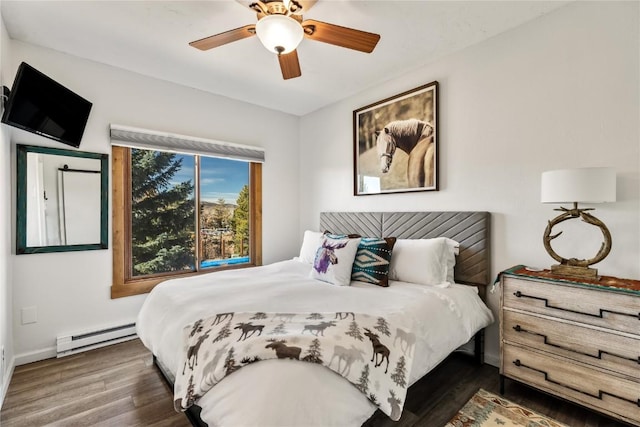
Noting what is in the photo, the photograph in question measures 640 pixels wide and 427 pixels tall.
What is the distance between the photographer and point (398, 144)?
3082 millimetres

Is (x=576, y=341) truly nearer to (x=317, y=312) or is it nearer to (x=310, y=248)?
(x=317, y=312)

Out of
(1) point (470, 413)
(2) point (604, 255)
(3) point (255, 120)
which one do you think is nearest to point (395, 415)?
(1) point (470, 413)

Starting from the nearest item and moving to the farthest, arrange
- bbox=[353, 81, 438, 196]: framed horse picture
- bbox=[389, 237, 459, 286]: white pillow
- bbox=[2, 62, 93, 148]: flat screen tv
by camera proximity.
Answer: bbox=[2, 62, 93, 148]: flat screen tv < bbox=[389, 237, 459, 286]: white pillow < bbox=[353, 81, 438, 196]: framed horse picture

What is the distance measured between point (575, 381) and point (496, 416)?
49 cm

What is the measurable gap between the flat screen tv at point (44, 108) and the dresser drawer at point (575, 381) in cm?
365

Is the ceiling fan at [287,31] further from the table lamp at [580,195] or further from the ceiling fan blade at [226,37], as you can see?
the table lamp at [580,195]

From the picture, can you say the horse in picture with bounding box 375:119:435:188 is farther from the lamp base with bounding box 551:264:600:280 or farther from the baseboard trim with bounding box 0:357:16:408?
the baseboard trim with bounding box 0:357:16:408

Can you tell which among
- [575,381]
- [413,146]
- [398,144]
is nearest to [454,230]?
[413,146]

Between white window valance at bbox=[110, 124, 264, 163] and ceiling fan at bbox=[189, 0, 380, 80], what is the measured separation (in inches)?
55.7

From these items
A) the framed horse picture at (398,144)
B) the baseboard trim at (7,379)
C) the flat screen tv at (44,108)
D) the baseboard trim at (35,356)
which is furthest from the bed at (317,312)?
the flat screen tv at (44,108)

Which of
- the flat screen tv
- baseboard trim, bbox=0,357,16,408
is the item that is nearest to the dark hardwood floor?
baseboard trim, bbox=0,357,16,408

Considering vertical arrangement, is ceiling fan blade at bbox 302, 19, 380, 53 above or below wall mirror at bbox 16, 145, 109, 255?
above

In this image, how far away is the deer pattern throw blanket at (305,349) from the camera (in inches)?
50.1

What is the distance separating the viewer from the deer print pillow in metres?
2.42
